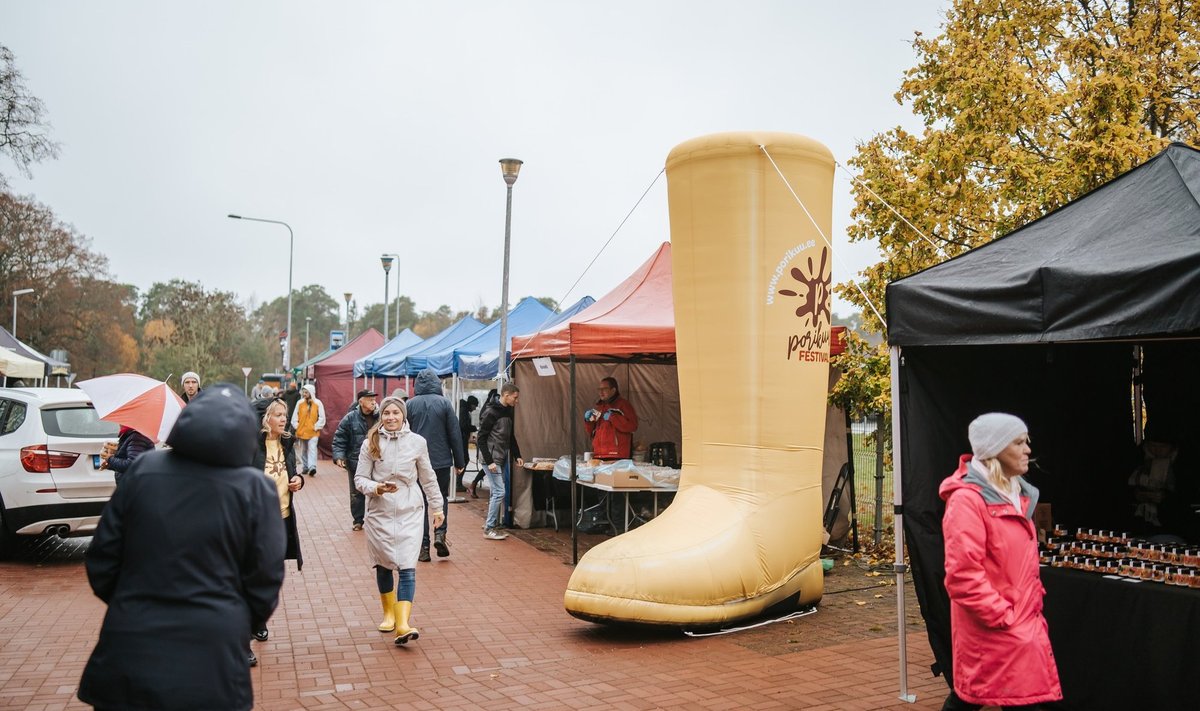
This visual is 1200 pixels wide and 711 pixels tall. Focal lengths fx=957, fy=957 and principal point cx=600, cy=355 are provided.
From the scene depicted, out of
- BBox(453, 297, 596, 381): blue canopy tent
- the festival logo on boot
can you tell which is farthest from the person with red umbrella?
BBox(453, 297, 596, 381): blue canopy tent

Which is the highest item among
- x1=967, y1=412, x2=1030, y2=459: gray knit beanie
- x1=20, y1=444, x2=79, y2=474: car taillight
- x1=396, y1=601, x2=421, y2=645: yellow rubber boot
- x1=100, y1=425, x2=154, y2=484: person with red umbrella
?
x1=967, y1=412, x2=1030, y2=459: gray knit beanie

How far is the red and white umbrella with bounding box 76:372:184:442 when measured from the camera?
22.7 feet

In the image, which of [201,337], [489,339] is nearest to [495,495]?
[489,339]

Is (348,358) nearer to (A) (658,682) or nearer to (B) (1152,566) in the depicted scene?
(A) (658,682)

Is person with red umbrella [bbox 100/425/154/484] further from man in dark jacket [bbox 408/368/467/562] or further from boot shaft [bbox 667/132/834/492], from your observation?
boot shaft [bbox 667/132/834/492]

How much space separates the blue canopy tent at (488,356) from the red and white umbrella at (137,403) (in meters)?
7.00

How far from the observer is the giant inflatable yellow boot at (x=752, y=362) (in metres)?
7.45

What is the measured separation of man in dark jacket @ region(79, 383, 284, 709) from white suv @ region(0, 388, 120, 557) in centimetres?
740

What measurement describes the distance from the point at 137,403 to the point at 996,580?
5919 millimetres

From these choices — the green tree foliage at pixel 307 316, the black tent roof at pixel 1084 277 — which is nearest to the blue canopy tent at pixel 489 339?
the black tent roof at pixel 1084 277

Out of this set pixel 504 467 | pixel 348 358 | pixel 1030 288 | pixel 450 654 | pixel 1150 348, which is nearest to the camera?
pixel 1030 288

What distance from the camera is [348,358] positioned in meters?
27.2

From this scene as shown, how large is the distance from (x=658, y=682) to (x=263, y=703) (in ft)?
7.76

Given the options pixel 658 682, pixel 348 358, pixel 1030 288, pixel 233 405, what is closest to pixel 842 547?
pixel 658 682
